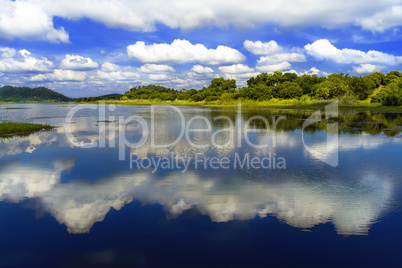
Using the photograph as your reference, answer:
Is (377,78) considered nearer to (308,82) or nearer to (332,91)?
(308,82)

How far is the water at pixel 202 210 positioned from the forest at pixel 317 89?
7043 cm

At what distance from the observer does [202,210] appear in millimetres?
8805

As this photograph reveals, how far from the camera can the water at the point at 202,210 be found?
21.5 feet

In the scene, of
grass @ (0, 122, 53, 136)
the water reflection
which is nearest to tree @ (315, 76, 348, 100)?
the water reflection

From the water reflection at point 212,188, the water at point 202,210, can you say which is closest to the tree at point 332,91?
the water reflection at point 212,188

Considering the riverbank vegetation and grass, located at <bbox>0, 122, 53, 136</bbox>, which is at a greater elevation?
the riverbank vegetation

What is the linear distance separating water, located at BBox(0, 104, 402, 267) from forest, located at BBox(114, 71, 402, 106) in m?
70.4

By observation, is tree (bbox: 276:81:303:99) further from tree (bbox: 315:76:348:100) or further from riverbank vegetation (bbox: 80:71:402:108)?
tree (bbox: 315:76:348:100)

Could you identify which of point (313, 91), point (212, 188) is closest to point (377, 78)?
point (313, 91)

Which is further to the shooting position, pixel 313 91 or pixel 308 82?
pixel 308 82

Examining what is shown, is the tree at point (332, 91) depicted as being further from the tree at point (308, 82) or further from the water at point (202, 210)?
the water at point (202, 210)

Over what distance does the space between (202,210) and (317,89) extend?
91778mm

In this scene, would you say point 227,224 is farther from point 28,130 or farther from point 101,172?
point 28,130

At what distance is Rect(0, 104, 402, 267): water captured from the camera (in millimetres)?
6543
